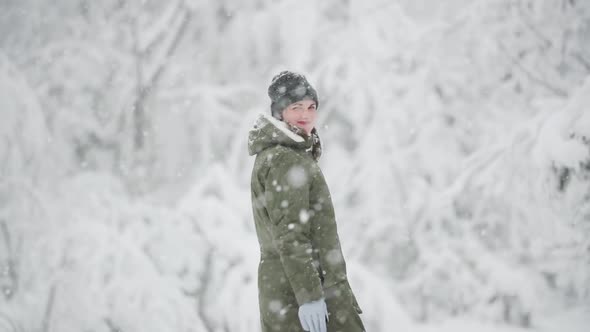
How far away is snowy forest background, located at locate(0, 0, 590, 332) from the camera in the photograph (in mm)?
3414

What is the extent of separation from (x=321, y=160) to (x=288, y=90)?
7.83 ft

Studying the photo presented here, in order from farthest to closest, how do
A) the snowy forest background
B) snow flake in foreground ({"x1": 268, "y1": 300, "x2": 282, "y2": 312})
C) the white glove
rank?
1. the snowy forest background
2. snow flake in foreground ({"x1": 268, "y1": 300, "x2": 282, "y2": 312})
3. the white glove

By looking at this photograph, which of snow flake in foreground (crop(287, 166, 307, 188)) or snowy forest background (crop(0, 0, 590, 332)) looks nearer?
snow flake in foreground (crop(287, 166, 307, 188))

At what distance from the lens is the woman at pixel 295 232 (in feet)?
4.45

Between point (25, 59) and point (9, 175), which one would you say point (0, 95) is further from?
point (9, 175)

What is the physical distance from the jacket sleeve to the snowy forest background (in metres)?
2.40

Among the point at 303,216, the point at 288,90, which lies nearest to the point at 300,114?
the point at 288,90

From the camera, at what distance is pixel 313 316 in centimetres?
Result: 134

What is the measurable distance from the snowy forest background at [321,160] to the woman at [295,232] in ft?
7.54

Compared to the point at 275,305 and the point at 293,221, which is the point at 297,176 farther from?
the point at 275,305

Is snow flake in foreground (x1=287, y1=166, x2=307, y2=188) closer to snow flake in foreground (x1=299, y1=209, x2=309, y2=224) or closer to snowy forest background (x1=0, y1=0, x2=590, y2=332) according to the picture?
snow flake in foreground (x1=299, y1=209, x2=309, y2=224)

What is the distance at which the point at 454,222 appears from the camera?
3596 millimetres

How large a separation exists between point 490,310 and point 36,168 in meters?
3.96

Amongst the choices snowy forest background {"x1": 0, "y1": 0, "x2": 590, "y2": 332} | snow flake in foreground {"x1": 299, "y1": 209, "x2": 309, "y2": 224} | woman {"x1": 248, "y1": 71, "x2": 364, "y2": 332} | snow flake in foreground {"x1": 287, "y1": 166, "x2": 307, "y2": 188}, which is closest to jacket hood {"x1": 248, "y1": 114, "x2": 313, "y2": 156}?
woman {"x1": 248, "y1": 71, "x2": 364, "y2": 332}
